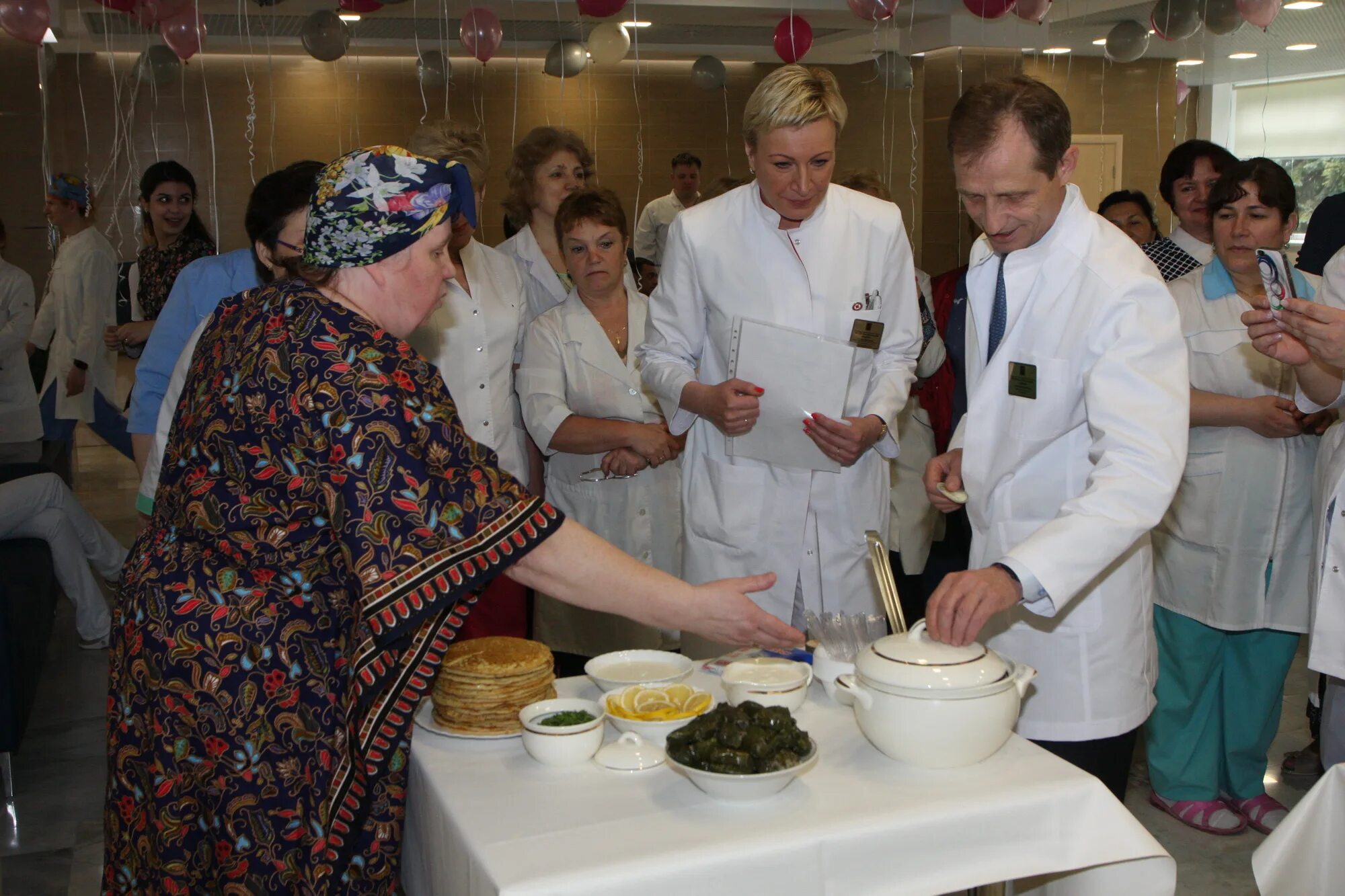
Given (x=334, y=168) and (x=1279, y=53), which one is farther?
(x=1279, y=53)

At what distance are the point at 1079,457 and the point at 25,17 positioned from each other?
5314 mm

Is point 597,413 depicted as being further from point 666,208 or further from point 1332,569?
point 666,208

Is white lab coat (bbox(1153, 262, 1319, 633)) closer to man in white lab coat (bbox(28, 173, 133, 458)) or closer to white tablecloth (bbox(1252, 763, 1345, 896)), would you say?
white tablecloth (bbox(1252, 763, 1345, 896))

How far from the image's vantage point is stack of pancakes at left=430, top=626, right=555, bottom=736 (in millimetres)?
1777

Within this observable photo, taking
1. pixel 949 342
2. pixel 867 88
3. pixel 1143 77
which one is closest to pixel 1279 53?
pixel 1143 77

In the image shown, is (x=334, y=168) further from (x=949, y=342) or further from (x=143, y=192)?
(x=143, y=192)

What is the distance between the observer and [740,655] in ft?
6.79

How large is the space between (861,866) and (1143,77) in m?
9.92

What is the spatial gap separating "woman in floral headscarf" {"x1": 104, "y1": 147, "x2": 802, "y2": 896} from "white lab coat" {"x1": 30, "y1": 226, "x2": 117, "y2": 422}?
201 inches

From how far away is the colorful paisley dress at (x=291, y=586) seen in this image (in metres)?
1.53

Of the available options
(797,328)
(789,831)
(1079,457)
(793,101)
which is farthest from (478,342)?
(789,831)

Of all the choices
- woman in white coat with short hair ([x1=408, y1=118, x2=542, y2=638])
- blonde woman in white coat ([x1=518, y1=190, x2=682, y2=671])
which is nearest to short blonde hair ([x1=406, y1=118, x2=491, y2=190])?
woman in white coat with short hair ([x1=408, y1=118, x2=542, y2=638])

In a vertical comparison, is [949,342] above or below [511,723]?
above

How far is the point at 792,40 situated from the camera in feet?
23.4
